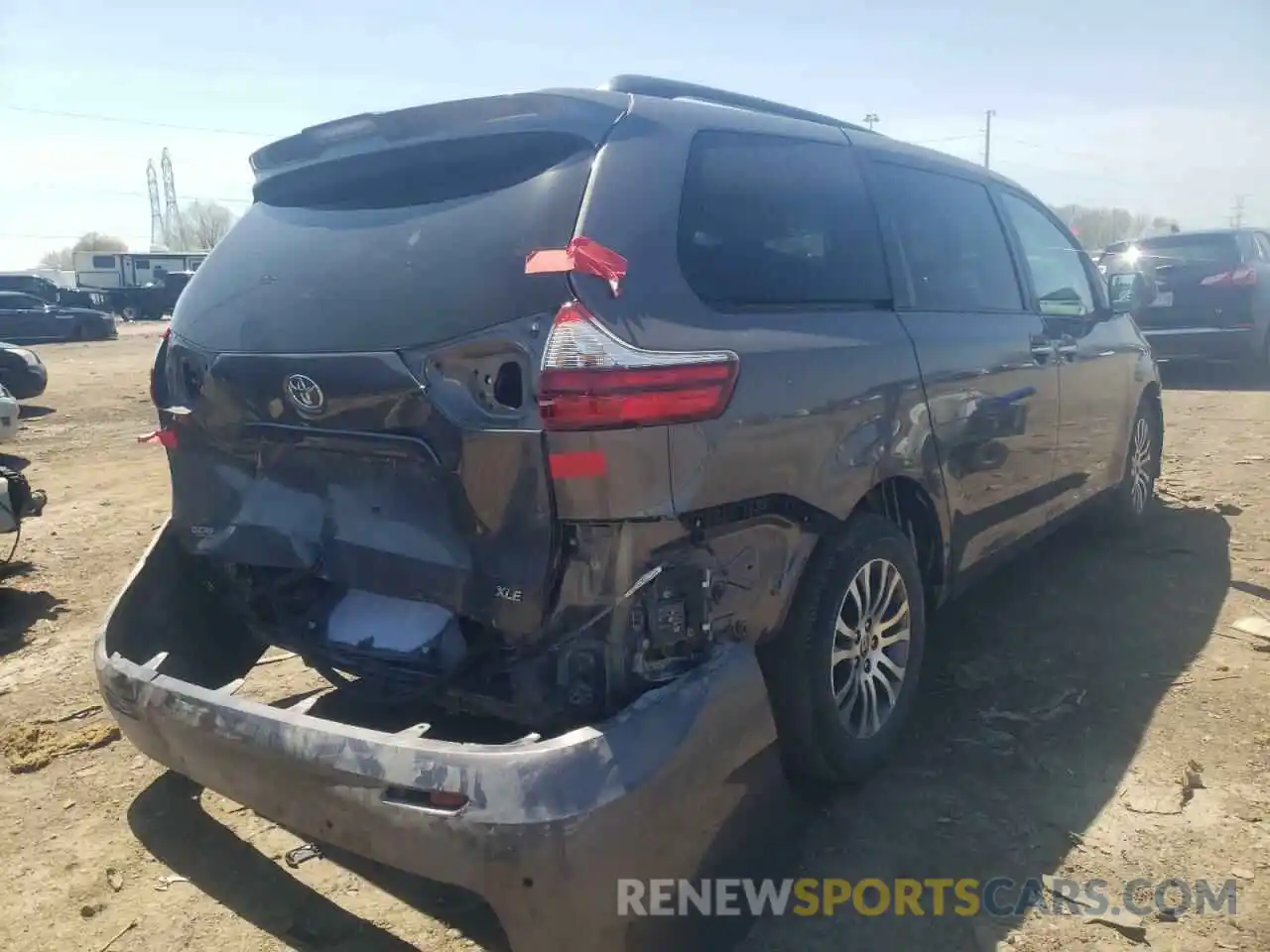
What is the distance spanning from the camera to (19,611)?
481cm

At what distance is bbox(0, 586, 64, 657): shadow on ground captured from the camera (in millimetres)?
4457

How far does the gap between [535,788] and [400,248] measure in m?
1.33

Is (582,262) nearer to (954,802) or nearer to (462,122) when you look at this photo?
(462,122)

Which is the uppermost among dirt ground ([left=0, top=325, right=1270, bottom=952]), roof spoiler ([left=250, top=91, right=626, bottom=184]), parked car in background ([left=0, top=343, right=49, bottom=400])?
roof spoiler ([left=250, top=91, right=626, bottom=184])

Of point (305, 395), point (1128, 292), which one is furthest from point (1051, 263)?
point (305, 395)

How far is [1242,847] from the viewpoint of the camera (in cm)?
271

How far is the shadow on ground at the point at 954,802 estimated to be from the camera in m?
2.44

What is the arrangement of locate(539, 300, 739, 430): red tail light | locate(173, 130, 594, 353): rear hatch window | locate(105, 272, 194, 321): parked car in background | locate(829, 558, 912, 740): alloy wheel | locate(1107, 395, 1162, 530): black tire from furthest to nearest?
1. locate(105, 272, 194, 321): parked car in background
2. locate(1107, 395, 1162, 530): black tire
3. locate(829, 558, 912, 740): alloy wheel
4. locate(173, 130, 594, 353): rear hatch window
5. locate(539, 300, 739, 430): red tail light

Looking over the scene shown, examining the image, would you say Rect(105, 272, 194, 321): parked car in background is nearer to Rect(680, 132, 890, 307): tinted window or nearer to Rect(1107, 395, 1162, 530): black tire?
Rect(1107, 395, 1162, 530): black tire

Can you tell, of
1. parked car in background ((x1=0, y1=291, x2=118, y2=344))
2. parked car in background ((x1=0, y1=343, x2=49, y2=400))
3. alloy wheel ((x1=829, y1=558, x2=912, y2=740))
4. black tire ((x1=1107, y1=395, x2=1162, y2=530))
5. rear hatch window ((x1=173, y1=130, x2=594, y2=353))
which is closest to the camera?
rear hatch window ((x1=173, y1=130, x2=594, y2=353))

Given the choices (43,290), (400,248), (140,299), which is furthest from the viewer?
(140,299)

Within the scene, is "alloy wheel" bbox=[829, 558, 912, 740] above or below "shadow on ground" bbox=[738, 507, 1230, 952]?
above

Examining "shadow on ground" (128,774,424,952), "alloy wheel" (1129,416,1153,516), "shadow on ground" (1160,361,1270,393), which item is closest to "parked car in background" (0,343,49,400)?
"shadow on ground" (128,774,424,952)

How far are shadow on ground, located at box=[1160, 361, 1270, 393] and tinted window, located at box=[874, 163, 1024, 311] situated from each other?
8.61m
